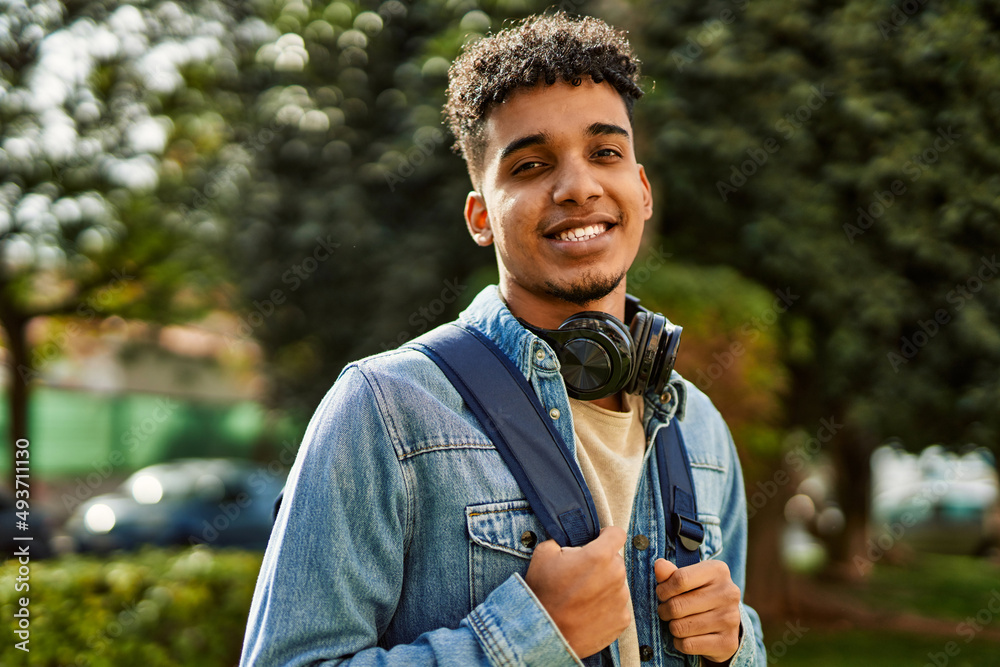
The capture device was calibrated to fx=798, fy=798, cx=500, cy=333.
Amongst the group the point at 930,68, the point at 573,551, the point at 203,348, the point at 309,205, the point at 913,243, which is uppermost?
the point at 203,348

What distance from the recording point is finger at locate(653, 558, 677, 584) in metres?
1.68

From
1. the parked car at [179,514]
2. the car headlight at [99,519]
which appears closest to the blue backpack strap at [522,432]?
the parked car at [179,514]

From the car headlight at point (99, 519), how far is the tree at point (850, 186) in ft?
31.6

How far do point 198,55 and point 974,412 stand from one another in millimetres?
7350

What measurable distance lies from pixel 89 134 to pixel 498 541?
317 inches

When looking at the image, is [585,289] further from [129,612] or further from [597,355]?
[129,612]

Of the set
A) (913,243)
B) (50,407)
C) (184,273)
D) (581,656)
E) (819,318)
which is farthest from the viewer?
(50,407)

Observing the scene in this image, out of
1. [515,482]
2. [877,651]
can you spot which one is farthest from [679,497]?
[877,651]

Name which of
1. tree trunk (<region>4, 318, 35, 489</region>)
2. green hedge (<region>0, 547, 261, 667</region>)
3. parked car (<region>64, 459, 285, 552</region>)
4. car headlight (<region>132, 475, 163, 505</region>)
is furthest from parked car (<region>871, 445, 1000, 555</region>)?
tree trunk (<region>4, 318, 35, 489</region>)

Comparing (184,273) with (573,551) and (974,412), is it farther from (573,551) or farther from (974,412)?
(573,551)

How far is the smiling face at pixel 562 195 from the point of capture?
1.86 meters

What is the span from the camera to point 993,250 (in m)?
4.84

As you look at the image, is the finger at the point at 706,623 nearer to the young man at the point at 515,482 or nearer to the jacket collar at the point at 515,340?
the young man at the point at 515,482

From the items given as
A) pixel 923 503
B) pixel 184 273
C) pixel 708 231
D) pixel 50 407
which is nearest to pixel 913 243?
pixel 708 231
